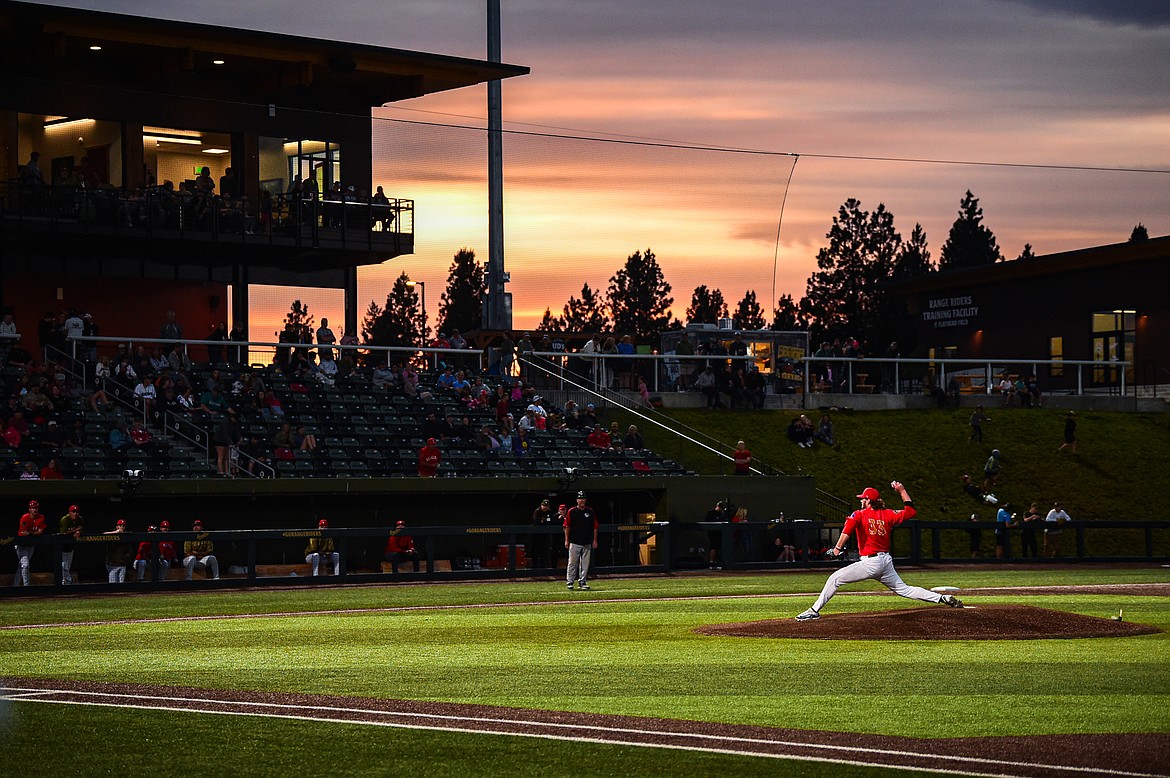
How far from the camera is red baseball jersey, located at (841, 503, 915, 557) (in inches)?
684

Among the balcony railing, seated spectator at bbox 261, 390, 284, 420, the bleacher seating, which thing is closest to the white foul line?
the bleacher seating

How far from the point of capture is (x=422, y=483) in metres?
31.2

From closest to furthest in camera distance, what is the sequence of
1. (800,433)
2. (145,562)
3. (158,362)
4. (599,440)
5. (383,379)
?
(145,562) → (158,362) → (599,440) → (383,379) → (800,433)

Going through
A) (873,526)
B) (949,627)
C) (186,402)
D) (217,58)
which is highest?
(217,58)

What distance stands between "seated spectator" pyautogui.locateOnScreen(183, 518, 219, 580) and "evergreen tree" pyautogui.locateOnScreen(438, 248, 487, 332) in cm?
8573

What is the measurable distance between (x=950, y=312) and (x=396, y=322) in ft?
248

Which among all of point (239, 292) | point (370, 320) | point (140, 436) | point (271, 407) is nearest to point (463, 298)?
point (370, 320)

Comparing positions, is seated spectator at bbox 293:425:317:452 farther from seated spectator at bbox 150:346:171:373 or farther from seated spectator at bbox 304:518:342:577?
seated spectator at bbox 150:346:171:373

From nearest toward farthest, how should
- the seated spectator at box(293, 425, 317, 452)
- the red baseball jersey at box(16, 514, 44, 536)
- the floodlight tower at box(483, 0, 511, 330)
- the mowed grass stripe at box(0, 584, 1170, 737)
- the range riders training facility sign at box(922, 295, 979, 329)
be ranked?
the mowed grass stripe at box(0, 584, 1170, 737)
the red baseball jersey at box(16, 514, 44, 536)
the seated spectator at box(293, 425, 317, 452)
the floodlight tower at box(483, 0, 511, 330)
the range riders training facility sign at box(922, 295, 979, 329)

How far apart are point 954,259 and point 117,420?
83.3m

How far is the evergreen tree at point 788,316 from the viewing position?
10767 centimetres

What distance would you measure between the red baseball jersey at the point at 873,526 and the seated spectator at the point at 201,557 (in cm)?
1362

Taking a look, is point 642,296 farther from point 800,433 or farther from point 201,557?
point 201,557

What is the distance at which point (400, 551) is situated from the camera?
1153 inches
